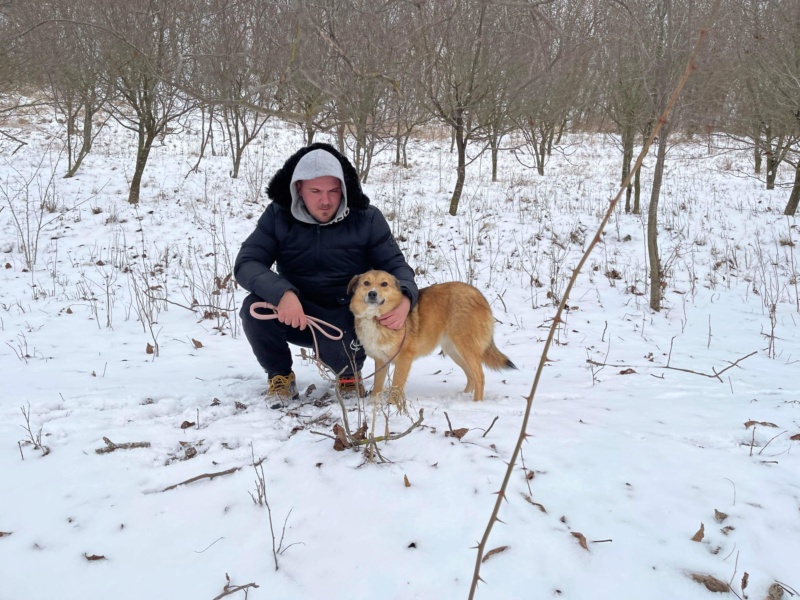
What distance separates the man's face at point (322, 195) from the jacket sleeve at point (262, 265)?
0.33 meters

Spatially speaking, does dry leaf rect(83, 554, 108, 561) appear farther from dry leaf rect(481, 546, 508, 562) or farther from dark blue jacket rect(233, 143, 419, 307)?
dark blue jacket rect(233, 143, 419, 307)

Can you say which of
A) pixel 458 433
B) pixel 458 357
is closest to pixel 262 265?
pixel 458 357

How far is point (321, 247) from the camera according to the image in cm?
368

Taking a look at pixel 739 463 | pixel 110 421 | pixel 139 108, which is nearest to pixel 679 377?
pixel 739 463

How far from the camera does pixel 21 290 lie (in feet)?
23.1

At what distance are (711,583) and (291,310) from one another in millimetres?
2507

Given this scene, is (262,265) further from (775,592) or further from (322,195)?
(775,592)

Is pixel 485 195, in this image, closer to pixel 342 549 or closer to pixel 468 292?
pixel 468 292

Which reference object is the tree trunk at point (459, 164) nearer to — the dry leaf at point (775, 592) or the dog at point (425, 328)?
the dog at point (425, 328)

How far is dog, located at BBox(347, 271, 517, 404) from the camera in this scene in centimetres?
351

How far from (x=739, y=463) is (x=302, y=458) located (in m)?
2.23

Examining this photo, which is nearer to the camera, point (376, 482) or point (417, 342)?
point (376, 482)

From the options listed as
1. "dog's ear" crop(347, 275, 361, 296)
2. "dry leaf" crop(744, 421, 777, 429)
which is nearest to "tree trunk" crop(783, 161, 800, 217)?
"dry leaf" crop(744, 421, 777, 429)

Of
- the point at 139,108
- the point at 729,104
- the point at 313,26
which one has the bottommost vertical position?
the point at 313,26
